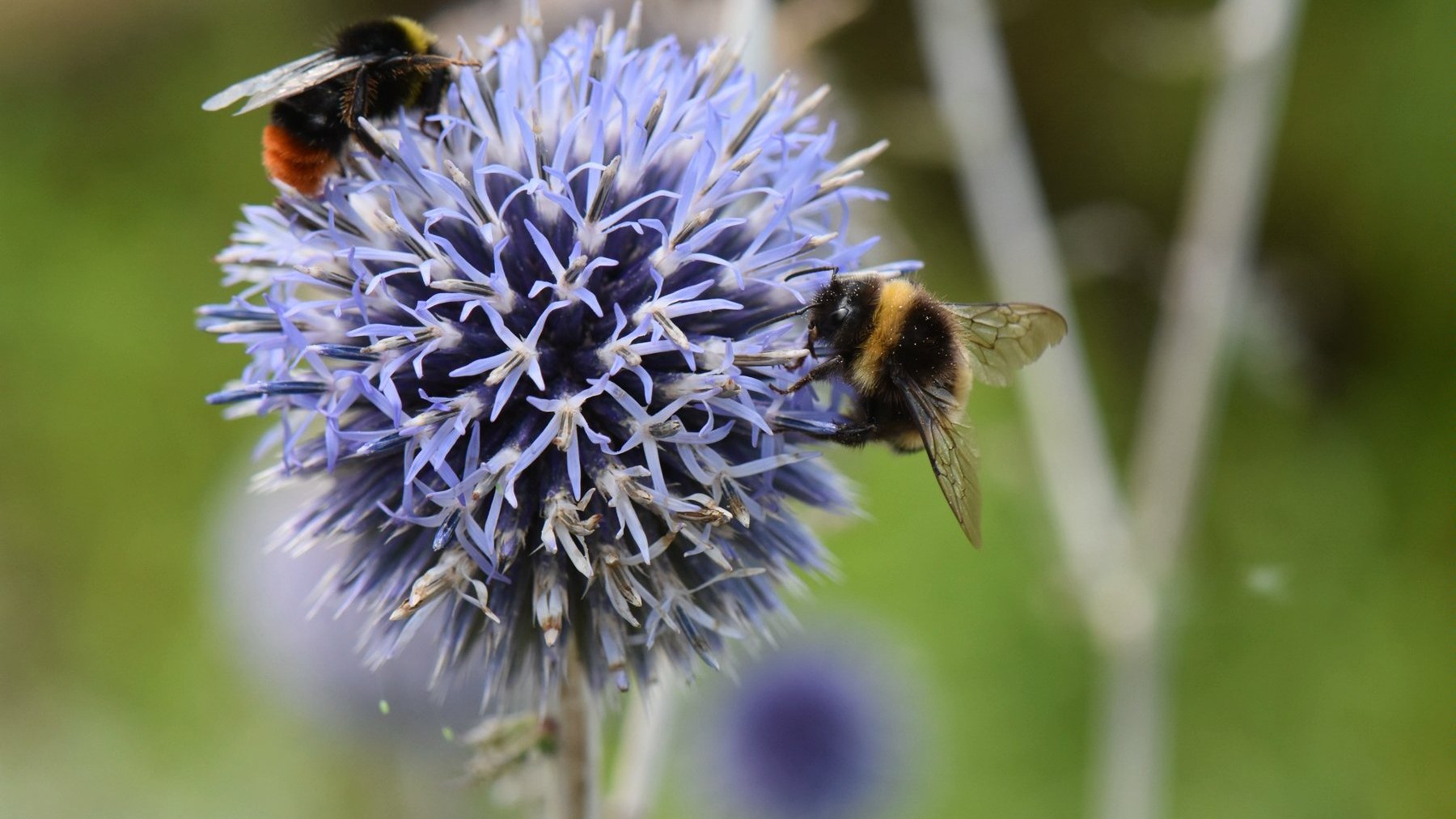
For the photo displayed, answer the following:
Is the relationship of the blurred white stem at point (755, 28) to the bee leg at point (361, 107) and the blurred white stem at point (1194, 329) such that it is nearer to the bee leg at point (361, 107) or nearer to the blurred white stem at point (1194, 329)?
the bee leg at point (361, 107)

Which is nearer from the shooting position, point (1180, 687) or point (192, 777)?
point (192, 777)

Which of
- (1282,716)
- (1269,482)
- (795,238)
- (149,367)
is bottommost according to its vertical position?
(1282,716)

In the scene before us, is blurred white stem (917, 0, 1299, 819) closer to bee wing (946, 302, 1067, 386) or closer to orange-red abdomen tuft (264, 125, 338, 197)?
bee wing (946, 302, 1067, 386)

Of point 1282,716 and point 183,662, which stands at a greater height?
point 183,662

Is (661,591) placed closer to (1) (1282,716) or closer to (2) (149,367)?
(1) (1282,716)

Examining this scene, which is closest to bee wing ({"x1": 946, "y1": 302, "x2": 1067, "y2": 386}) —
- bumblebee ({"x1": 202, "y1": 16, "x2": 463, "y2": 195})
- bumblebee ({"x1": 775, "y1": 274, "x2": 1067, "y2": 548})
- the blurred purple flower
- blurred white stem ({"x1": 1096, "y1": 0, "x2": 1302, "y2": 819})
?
bumblebee ({"x1": 775, "y1": 274, "x2": 1067, "y2": 548})

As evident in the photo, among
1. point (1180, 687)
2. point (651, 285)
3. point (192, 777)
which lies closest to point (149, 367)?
point (192, 777)

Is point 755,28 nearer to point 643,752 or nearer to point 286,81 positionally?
point 286,81
